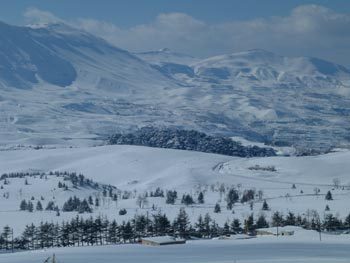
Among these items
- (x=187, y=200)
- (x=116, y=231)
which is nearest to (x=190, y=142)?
(x=187, y=200)

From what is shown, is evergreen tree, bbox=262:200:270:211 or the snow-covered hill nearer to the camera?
evergreen tree, bbox=262:200:270:211

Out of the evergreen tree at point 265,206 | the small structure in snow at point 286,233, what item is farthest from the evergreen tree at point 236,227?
the evergreen tree at point 265,206

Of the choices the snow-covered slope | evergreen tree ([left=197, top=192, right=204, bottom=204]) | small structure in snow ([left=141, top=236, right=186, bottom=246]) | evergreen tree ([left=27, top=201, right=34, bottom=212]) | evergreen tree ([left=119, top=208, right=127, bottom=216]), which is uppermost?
evergreen tree ([left=197, top=192, right=204, bottom=204])

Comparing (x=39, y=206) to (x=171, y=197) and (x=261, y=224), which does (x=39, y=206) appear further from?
(x=261, y=224)

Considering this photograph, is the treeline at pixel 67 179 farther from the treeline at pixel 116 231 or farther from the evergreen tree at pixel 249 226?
the evergreen tree at pixel 249 226

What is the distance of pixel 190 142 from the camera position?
121625 mm

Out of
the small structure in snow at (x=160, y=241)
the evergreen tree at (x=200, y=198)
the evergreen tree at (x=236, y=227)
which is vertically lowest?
the small structure in snow at (x=160, y=241)

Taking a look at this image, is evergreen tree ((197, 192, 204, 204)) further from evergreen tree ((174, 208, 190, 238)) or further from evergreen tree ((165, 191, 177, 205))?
evergreen tree ((174, 208, 190, 238))

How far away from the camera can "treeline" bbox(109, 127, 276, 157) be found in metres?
118

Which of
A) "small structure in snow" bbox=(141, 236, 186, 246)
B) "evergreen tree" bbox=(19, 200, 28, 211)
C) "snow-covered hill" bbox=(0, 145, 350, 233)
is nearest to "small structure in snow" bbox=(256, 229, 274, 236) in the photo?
"small structure in snow" bbox=(141, 236, 186, 246)

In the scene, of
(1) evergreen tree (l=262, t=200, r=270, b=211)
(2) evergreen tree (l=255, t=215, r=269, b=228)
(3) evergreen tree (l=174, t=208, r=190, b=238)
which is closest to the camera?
(3) evergreen tree (l=174, t=208, r=190, b=238)

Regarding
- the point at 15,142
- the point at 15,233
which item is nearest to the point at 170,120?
the point at 15,142

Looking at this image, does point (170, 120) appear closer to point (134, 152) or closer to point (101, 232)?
point (134, 152)

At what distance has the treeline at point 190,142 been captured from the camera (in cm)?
11812
